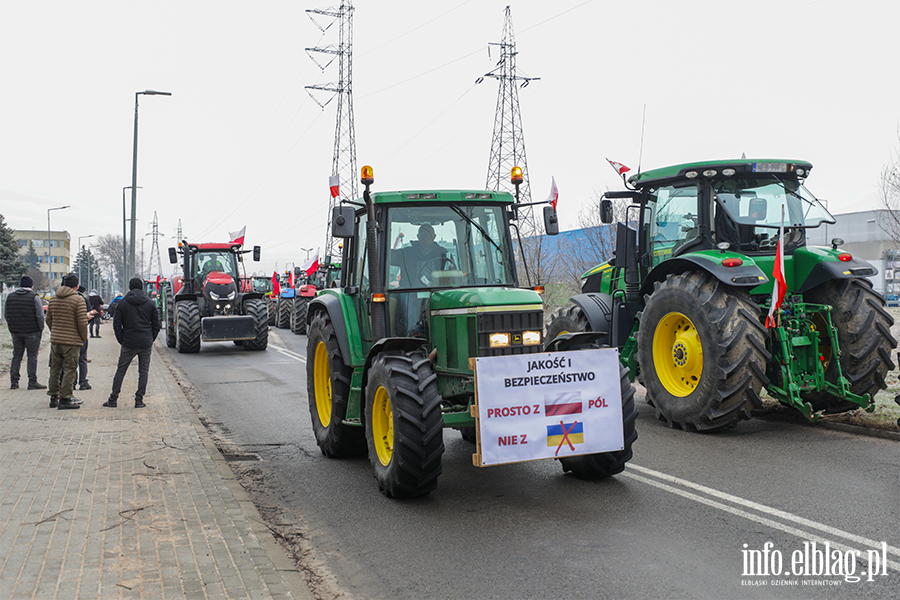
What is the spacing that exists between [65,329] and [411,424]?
7.46 meters

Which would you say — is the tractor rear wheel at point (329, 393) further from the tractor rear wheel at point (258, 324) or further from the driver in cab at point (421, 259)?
the tractor rear wheel at point (258, 324)

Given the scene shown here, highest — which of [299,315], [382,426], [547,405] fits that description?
[547,405]

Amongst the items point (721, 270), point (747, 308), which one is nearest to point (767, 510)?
point (747, 308)

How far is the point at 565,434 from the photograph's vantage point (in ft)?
19.8

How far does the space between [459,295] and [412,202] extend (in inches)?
42.6

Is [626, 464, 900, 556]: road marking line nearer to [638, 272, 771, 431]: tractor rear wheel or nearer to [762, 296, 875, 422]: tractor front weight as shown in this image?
[638, 272, 771, 431]: tractor rear wheel

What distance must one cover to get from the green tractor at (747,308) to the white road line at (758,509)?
6.06 ft

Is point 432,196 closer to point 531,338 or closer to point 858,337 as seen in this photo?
point 531,338

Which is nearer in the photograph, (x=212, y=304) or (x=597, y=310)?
(x=597, y=310)

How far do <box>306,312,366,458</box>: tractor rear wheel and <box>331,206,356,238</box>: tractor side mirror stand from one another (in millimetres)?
1351

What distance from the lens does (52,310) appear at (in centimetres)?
1131

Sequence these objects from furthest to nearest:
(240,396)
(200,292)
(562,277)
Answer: (562,277), (200,292), (240,396)

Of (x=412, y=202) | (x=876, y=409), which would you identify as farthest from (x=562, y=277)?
(x=412, y=202)

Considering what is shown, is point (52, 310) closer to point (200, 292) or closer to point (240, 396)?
point (240, 396)
